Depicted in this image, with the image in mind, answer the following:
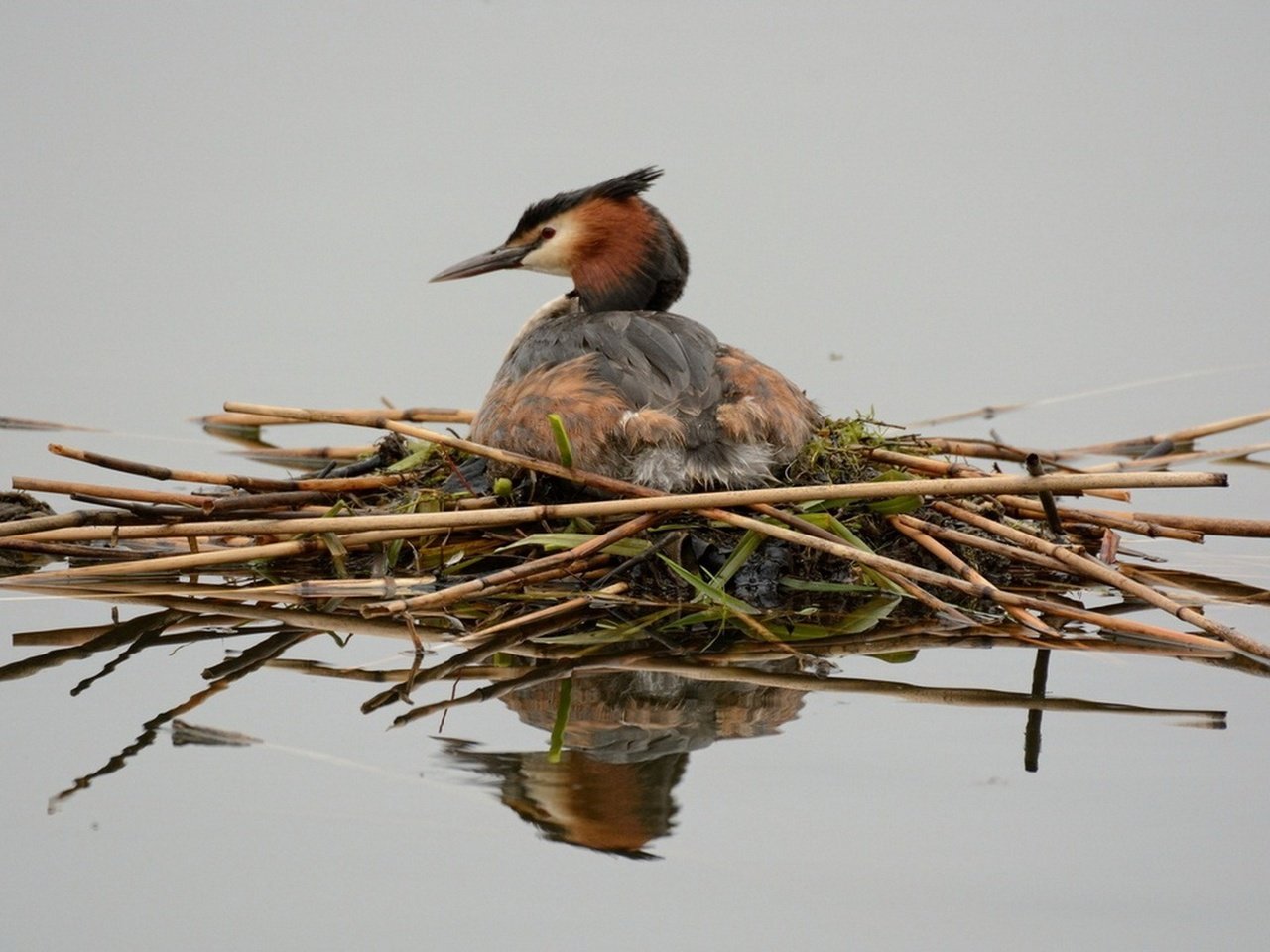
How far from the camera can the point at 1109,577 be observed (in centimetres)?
431

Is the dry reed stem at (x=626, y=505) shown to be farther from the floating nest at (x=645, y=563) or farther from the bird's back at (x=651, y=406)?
the bird's back at (x=651, y=406)

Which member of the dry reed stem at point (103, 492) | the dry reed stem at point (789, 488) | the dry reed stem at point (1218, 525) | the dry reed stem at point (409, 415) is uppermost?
the dry reed stem at point (409, 415)

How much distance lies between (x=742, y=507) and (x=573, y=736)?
1.01 meters

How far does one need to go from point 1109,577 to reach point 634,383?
1.35 m

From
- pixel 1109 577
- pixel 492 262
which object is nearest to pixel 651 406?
pixel 1109 577

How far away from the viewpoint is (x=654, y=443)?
15.5 ft

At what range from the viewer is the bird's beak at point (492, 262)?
5.98 m

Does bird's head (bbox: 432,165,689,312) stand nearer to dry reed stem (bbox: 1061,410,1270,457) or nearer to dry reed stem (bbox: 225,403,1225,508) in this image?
dry reed stem (bbox: 225,403,1225,508)

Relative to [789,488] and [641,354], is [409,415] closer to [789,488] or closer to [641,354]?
[641,354]

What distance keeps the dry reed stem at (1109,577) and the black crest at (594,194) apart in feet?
4.99

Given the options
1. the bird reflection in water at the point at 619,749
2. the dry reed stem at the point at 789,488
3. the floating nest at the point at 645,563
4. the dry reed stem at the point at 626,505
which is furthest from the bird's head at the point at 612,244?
the bird reflection in water at the point at 619,749

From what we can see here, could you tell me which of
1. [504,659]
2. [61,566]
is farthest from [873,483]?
[61,566]

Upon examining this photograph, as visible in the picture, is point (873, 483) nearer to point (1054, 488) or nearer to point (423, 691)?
point (1054, 488)

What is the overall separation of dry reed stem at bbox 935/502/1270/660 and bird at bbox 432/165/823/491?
0.54 meters
